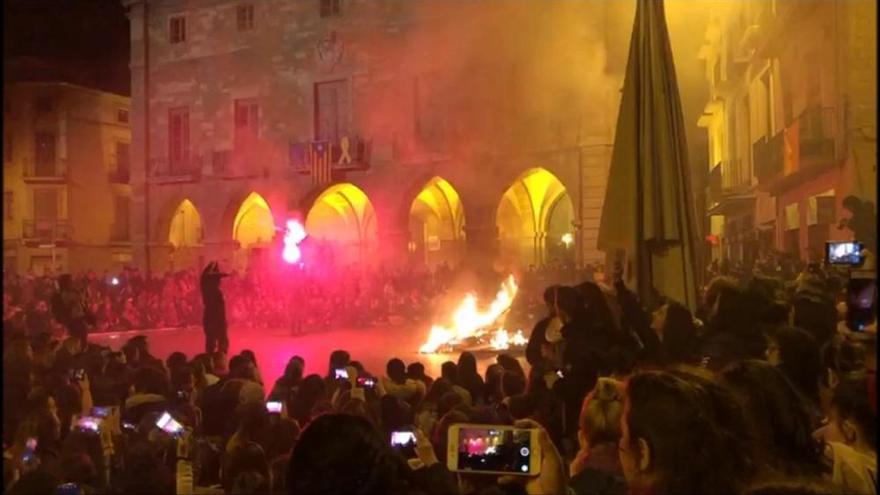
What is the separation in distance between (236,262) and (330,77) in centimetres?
643

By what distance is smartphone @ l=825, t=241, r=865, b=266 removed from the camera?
4.99m

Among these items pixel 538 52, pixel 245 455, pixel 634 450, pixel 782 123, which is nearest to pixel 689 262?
pixel 245 455

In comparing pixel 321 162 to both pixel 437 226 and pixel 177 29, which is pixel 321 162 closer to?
pixel 437 226

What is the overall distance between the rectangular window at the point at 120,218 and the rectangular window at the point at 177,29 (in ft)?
27.5

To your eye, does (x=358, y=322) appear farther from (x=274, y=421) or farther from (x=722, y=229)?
(x=274, y=421)

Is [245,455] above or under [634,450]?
under

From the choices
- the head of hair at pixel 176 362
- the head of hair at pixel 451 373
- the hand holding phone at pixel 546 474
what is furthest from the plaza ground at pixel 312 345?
the hand holding phone at pixel 546 474

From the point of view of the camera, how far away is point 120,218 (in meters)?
35.8

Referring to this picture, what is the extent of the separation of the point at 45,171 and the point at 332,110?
1370 centimetres

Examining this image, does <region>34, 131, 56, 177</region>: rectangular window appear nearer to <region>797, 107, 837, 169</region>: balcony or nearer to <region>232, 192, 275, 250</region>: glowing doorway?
<region>232, 192, 275, 250</region>: glowing doorway

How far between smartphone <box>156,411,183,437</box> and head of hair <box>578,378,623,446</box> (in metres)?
2.36

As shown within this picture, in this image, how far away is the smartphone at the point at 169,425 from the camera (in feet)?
15.7

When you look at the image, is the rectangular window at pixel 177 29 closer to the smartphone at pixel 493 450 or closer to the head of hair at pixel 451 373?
the head of hair at pixel 451 373

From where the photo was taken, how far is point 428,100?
2573cm
